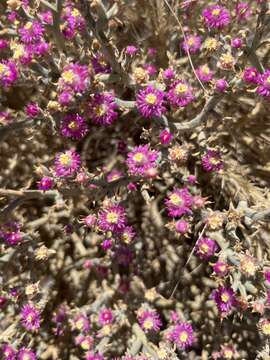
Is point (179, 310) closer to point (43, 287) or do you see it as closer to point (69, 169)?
point (43, 287)

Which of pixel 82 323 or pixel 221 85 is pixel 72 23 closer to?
pixel 221 85

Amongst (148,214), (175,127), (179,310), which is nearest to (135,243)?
(148,214)

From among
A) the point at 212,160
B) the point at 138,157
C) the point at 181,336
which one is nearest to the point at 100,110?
the point at 138,157

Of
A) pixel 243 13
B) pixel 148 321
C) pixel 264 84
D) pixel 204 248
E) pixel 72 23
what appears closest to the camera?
pixel 264 84

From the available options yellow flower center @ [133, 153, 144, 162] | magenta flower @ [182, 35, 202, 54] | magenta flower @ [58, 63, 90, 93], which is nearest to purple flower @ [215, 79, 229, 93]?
yellow flower center @ [133, 153, 144, 162]

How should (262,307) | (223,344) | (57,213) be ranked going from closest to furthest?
1. (262,307)
2. (223,344)
3. (57,213)

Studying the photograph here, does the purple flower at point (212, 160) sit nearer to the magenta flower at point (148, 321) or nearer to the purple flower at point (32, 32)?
the magenta flower at point (148, 321)
